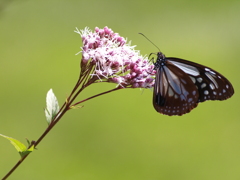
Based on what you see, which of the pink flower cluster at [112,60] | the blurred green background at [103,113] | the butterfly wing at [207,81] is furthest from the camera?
the blurred green background at [103,113]

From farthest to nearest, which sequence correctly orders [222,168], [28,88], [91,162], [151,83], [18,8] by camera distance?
[18,8], [28,88], [222,168], [91,162], [151,83]

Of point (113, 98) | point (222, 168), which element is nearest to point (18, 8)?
point (113, 98)

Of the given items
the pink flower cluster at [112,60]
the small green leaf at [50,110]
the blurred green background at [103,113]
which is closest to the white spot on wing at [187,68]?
the pink flower cluster at [112,60]

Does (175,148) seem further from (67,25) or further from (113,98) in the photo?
(67,25)

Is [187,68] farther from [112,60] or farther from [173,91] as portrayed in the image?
[112,60]

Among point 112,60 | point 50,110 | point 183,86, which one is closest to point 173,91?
point 183,86

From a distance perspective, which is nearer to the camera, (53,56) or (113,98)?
(113,98)

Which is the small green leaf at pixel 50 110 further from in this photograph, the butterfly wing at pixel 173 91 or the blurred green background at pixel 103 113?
the blurred green background at pixel 103 113
